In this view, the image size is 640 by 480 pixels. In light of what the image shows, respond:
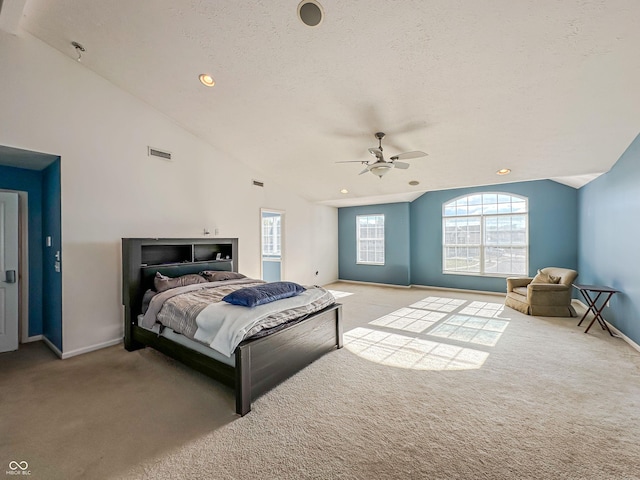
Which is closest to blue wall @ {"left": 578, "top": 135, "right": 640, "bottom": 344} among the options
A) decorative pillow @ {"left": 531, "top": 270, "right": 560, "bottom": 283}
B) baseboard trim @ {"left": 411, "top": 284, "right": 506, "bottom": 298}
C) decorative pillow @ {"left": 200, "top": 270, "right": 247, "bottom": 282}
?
decorative pillow @ {"left": 531, "top": 270, "right": 560, "bottom": 283}

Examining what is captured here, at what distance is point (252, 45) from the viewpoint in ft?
9.45

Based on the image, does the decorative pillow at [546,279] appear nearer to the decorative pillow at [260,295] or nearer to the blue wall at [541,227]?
the blue wall at [541,227]

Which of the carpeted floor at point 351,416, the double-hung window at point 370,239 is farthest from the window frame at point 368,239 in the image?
the carpeted floor at point 351,416

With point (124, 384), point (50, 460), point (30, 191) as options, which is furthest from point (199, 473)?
point (30, 191)

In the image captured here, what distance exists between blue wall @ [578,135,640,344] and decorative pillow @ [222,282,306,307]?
4361mm

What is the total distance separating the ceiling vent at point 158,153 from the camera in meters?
4.24

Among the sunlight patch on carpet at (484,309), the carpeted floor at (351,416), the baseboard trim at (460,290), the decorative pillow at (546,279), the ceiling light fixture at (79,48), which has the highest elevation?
the ceiling light fixture at (79,48)

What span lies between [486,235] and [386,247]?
8.38 feet

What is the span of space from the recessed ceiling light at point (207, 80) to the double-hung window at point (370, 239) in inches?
235

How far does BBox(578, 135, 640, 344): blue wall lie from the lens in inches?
143

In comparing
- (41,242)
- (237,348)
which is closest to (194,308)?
(237,348)

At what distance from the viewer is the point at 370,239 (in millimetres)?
8680

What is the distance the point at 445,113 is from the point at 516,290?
4100mm

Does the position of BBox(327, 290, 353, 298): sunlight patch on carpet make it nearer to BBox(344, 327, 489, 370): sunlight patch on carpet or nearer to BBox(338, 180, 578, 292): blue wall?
BBox(338, 180, 578, 292): blue wall
